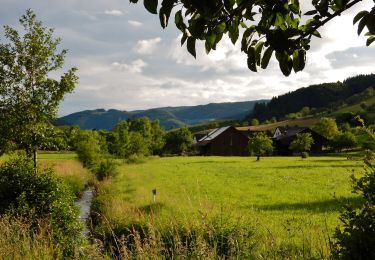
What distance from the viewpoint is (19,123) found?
16938 millimetres

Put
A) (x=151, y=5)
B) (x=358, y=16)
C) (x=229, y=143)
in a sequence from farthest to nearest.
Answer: (x=229, y=143), (x=358, y=16), (x=151, y=5)

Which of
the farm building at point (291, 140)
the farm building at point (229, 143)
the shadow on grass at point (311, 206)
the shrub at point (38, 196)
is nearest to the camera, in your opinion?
the shrub at point (38, 196)

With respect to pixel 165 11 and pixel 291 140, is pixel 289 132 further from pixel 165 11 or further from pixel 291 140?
pixel 165 11

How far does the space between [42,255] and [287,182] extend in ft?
82.9

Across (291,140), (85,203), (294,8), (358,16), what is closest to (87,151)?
(85,203)

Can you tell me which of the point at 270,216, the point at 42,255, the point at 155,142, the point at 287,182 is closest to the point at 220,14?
the point at 42,255

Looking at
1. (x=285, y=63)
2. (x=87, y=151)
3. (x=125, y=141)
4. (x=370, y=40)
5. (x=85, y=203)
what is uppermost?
(x=370, y=40)

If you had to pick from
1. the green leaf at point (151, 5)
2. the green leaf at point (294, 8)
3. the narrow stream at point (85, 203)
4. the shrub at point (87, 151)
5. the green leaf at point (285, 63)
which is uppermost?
the green leaf at point (294, 8)

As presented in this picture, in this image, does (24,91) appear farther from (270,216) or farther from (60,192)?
(270,216)

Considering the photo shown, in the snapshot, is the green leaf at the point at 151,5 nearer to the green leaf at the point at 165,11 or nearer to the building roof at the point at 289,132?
the green leaf at the point at 165,11

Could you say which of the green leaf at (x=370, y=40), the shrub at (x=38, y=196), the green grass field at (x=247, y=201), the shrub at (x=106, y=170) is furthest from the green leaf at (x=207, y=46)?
the shrub at (x=106, y=170)

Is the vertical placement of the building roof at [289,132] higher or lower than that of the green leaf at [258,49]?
lower

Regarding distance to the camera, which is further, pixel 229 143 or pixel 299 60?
pixel 229 143

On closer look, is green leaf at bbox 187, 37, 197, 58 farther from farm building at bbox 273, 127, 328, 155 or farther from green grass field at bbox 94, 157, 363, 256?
farm building at bbox 273, 127, 328, 155
